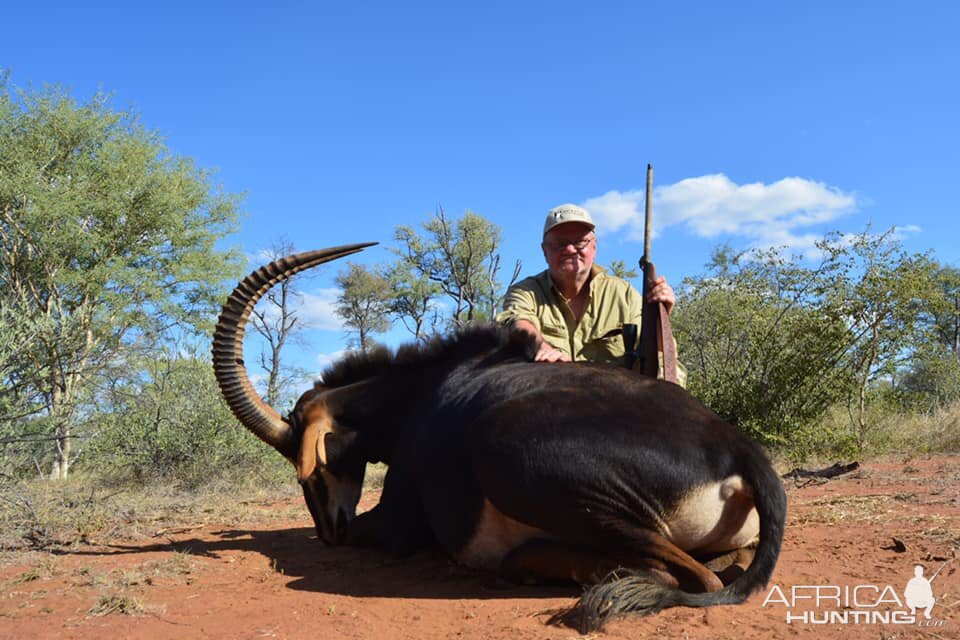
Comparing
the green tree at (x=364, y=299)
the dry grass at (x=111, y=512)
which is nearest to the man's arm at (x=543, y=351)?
the dry grass at (x=111, y=512)

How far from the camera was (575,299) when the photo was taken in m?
5.70

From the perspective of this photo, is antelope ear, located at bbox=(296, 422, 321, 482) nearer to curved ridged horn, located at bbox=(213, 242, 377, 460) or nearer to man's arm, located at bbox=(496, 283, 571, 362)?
curved ridged horn, located at bbox=(213, 242, 377, 460)

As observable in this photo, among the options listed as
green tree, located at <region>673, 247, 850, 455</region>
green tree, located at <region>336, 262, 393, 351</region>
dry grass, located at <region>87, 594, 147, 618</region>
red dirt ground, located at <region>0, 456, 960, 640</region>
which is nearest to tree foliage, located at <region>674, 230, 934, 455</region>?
green tree, located at <region>673, 247, 850, 455</region>

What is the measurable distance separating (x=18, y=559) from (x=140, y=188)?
466 inches

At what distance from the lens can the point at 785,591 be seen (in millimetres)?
3311

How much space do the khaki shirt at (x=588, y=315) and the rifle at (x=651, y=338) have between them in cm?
62

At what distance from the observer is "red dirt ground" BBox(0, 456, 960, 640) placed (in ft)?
9.57

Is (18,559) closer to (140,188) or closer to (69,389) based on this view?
(69,389)

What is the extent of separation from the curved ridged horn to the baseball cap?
4.69ft

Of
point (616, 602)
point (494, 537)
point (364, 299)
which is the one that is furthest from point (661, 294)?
point (364, 299)

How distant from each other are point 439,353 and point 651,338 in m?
1.46

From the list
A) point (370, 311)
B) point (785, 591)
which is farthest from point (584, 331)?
point (370, 311)

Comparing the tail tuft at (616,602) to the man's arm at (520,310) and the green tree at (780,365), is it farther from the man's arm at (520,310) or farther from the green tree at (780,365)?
the green tree at (780,365)

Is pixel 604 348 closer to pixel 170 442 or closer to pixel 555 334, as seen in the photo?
pixel 555 334
